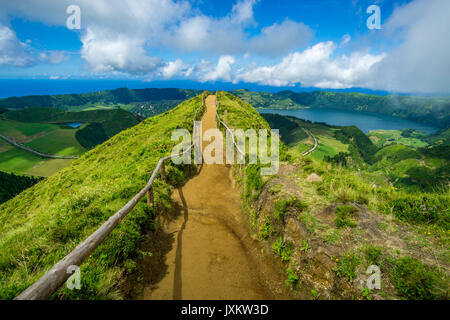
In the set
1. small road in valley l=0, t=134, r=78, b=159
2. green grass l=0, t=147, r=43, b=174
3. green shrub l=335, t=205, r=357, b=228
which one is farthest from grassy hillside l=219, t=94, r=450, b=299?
small road in valley l=0, t=134, r=78, b=159

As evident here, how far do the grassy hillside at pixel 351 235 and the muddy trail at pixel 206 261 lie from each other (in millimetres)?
550

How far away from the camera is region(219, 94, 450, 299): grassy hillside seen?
385 centimetres

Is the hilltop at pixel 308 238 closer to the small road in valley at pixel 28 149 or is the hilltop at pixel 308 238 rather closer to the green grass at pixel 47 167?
the green grass at pixel 47 167

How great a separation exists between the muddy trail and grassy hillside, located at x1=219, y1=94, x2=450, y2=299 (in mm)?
550

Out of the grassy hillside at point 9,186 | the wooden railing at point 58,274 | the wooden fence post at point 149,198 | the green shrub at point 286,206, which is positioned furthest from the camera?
the grassy hillside at point 9,186

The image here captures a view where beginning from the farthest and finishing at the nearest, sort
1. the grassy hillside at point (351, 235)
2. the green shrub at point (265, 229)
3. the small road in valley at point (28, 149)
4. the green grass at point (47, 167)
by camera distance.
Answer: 1. the small road in valley at point (28, 149)
2. the green grass at point (47, 167)
3. the green shrub at point (265, 229)
4. the grassy hillside at point (351, 235)

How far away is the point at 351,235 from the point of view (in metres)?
4.87

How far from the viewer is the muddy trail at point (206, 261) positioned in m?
5.25

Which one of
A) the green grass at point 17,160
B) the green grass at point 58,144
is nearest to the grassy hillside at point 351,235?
the green grass at point 17,160

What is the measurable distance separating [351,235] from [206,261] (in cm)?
429

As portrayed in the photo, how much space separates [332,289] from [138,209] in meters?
6.07

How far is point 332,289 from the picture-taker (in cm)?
433

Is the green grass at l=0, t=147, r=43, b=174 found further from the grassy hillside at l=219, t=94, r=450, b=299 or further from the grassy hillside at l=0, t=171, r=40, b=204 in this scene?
the grassy hillside at l=219, t=94, r=450, b=299

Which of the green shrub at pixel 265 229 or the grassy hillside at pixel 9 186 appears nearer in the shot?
the green shrub at pixel 265 229
